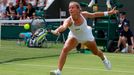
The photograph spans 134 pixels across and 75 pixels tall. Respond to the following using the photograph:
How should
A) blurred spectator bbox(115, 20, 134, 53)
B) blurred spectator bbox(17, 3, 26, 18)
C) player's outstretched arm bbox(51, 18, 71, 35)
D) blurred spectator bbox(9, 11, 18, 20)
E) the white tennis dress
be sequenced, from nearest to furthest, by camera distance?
player's outstretched arm bbox(51, 18, 71, 35) → the white tennis dress → blurred spectator bbox(115, 20, 134, 53) → blurred spectator bbox(17, 3, 26, 18) → blurred spectator bbox(9, 11, 18, 20)

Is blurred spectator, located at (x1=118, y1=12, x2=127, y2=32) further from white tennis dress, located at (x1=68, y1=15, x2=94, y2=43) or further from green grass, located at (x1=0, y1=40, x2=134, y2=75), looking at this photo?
white tennis dress, located at (x1=68, y1=15, x2=94, y2=43)

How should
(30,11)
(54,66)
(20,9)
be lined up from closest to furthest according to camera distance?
(54,66) → (30,11) → (20,9)

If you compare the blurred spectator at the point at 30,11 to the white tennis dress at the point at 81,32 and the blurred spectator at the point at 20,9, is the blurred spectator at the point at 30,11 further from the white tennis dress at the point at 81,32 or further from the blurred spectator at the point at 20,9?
the white tennis dress at the point at 81,32

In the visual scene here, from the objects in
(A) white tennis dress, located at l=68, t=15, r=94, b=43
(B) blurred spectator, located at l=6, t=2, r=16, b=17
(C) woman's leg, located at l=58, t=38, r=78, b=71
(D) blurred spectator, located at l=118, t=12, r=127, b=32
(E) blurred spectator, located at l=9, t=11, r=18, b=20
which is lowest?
(E) blurred spectator, located at l=9, t=11, r=18, b=20

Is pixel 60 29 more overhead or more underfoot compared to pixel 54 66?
more overhead

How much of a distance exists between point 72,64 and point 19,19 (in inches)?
475

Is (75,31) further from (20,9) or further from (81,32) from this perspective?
(20,9)

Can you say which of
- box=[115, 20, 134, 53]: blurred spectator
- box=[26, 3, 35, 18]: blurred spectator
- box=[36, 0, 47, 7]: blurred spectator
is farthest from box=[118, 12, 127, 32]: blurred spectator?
box=[36, 0, 47, 7]: blurred spectator

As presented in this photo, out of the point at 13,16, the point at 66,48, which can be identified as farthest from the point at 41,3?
the point at 66,48

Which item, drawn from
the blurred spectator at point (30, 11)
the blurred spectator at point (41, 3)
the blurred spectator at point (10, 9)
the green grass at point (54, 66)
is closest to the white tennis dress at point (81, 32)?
the green grass at point (54, 66)

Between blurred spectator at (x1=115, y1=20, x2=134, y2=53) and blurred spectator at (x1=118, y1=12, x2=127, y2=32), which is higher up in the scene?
blurred spectator at (x1=118, y1=12, x2=127, y2=32)

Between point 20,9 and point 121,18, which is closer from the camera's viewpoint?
point 121,18

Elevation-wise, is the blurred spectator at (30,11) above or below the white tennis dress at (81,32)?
below

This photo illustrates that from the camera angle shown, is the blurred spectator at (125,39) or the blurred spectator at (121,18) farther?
the blurred spectator at (121,18)
